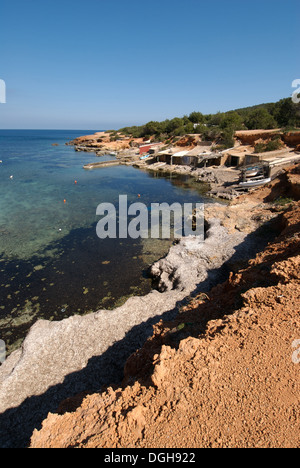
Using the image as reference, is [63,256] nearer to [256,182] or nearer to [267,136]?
[256,182]

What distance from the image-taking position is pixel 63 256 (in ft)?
56.9

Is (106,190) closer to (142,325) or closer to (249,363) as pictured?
(142,325)

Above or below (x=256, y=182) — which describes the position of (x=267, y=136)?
above

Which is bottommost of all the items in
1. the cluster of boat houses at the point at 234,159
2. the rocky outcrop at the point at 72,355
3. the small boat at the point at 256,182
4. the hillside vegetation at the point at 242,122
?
the rocky outcrop at the point at 72,355

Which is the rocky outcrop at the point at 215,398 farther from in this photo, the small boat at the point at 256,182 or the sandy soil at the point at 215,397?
the small boat at the point at 256,182

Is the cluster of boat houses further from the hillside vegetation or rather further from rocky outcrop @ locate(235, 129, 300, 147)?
the hillside vegetation

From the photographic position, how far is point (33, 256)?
17.3m

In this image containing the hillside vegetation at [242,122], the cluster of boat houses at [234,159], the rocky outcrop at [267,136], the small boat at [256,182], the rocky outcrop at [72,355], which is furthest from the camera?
the hillside vegetation at [242,122]

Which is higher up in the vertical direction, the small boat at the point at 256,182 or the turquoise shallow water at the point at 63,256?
the small boat at the point at 256,182

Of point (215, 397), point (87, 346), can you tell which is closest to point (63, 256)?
point (87, 346)

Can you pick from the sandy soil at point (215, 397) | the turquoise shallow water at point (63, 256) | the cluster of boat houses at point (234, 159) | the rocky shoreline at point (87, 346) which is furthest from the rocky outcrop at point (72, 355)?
the cluster of boat houses at point (234, 159)

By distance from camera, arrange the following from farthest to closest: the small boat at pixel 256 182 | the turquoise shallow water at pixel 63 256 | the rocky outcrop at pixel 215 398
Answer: the small boat at pixel 256 182 < the turquoise shallow water at pixel 63 256 < the rocky outcrop at pixel 215 398

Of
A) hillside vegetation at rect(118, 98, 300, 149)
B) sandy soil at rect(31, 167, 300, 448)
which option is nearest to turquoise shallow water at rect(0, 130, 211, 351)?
sandy soil at rect(31, 167, 300, 448)

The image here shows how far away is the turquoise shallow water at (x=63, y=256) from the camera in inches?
497
